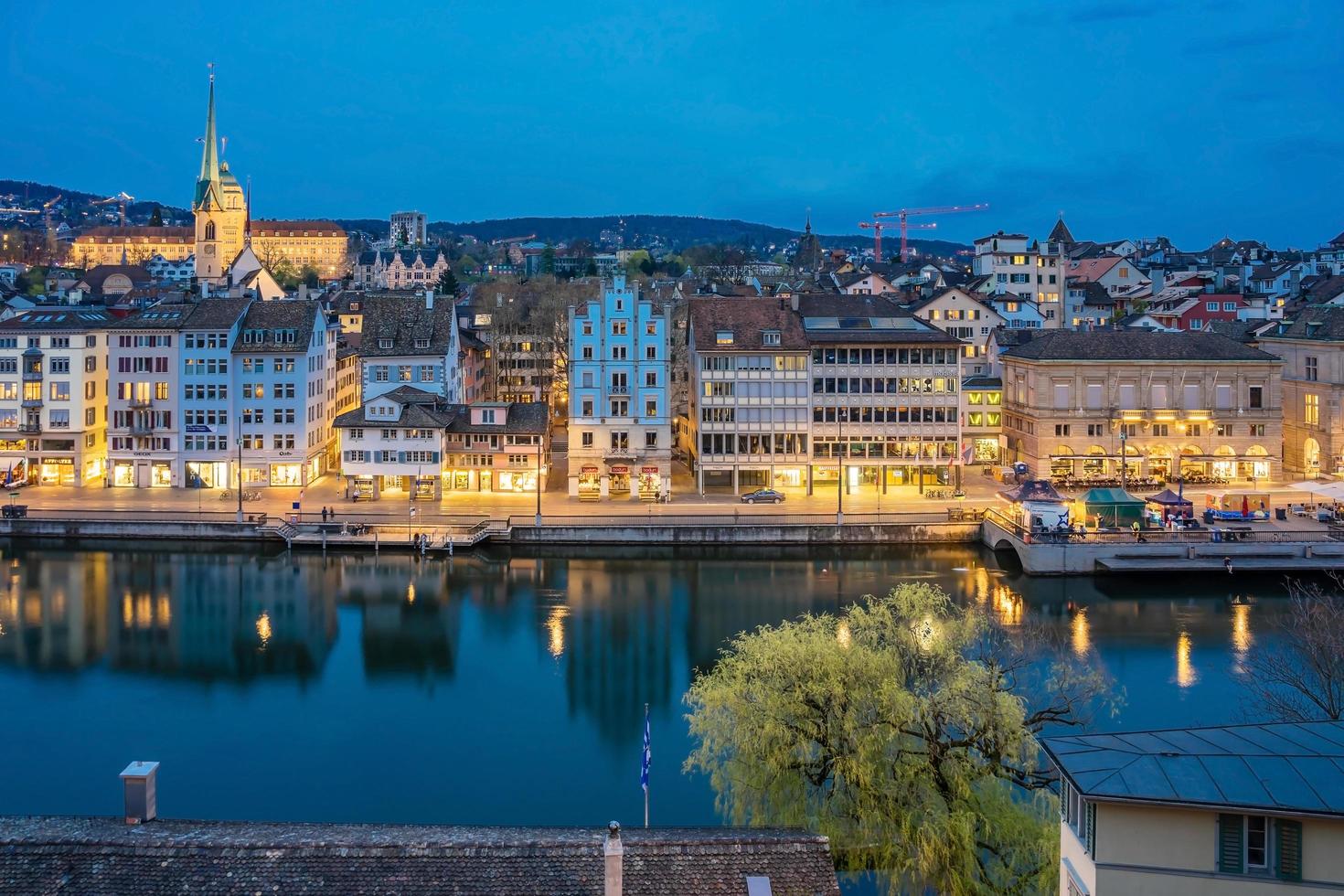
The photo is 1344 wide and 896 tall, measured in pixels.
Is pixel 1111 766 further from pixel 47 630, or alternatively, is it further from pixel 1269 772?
pixel 47 630

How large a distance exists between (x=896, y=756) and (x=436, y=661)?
1956cm

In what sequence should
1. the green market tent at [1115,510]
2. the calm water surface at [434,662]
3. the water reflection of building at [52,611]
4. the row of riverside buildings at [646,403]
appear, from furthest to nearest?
1. the row of riverside buildings at [646,403]
2. the green market tent at [1115,510]
3. the water reflection of building at [52,611]
4. the calm water surface at [434,662]

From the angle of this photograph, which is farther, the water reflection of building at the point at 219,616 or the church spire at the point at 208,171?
the church spire at the point at 208,171

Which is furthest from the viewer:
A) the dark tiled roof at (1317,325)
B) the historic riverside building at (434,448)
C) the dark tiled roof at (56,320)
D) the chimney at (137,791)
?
the dark tiled roof at (1317,325)

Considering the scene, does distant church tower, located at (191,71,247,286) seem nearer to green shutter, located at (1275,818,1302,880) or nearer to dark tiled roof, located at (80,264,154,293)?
dark tiled roof, located at (80,264,154,293)

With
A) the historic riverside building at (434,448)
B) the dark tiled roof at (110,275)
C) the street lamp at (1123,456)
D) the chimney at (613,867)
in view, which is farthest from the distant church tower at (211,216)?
the chimney at (613,867)

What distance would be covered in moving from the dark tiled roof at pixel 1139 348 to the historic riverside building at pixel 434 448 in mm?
25818

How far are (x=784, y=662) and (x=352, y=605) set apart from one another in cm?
2533

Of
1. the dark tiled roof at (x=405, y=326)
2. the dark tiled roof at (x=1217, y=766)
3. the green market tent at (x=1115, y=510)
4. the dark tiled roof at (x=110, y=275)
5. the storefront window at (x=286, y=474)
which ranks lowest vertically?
the dark tiled roof at (x=1217, y=766)

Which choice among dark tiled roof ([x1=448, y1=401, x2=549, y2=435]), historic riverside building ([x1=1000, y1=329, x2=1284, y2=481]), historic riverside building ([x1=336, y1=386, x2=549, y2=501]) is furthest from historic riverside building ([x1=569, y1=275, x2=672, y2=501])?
historic riverside building ([x1=1000, y1=329, x2=1284, y2=481])

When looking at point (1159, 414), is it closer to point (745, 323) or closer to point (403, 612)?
point (745, 323)

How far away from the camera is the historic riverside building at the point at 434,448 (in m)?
62.1

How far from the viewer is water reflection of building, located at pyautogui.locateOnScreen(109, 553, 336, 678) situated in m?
39.0

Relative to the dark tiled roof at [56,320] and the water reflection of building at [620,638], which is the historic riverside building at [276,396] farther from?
the water reflection of building at [620,638]
